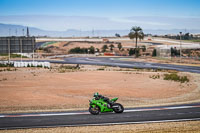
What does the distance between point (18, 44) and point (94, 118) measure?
43804 mm

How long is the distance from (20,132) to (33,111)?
17.8 ft

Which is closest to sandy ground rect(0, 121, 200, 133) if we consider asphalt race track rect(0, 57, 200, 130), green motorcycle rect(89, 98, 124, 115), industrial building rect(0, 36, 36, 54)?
asphalt race track rect(0, 57, 200, 130)

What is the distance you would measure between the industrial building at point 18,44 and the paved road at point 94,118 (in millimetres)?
40407

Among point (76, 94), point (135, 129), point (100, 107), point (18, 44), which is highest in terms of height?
point (18, 44)

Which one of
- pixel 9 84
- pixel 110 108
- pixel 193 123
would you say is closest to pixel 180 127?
pixel 193 123

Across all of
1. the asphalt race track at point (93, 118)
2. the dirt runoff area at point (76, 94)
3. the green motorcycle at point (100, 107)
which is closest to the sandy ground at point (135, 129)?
the asphalt race track at point (93, 118)

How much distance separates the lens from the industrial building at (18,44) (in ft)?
189

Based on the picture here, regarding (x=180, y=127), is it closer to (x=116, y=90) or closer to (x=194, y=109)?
(x=194, y=109)

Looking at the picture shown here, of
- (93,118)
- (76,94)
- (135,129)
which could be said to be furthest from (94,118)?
(76,94)

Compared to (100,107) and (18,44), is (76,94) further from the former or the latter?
(18,44)

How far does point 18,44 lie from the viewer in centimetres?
5788

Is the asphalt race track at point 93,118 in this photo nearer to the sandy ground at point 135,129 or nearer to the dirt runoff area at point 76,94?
the sandy ground at point 135,129

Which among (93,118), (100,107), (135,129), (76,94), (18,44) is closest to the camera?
(135,129)

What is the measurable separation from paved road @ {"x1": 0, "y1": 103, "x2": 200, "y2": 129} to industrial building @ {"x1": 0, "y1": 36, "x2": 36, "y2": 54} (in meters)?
40.4
